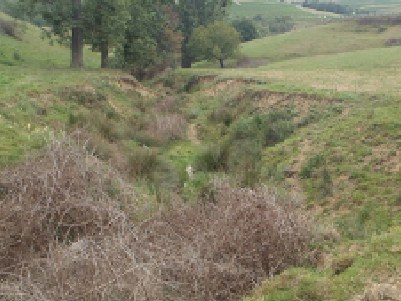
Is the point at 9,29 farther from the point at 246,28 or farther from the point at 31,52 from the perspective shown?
the point at 246,28

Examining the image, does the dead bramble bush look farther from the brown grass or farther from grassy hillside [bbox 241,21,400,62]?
grassy hillside [bbox 241,21,400,62]

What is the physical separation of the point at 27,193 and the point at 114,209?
4.89ft

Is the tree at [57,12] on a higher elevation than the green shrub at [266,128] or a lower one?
higher

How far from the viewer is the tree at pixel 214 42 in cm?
3422

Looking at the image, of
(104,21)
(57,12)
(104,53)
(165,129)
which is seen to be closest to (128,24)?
(104,53)

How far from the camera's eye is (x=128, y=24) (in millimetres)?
26250

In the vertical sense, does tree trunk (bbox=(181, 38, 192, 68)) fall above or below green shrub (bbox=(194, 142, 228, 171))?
above

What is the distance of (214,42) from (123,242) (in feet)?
110

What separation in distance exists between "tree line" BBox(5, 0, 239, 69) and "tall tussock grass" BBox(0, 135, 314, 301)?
1772cm

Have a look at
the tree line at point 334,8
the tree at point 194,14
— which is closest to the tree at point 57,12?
the tree at point 194,14

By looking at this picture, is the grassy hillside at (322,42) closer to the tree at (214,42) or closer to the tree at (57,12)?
the tree at (214,42)

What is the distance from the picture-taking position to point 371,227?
6.45m

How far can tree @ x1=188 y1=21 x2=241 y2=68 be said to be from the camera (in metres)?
34.2

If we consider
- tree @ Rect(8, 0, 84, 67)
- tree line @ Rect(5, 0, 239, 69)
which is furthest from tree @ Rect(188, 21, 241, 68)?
tree @ Rect(8, 0, 84, 67)
